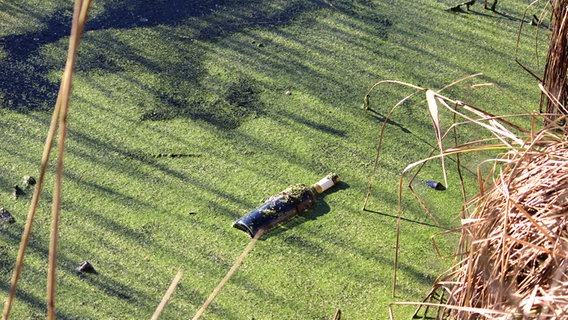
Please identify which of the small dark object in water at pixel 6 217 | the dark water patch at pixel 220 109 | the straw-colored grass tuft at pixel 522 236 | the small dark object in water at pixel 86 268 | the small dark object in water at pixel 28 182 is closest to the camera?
the straw-colored grass tuft at pixel 522 236

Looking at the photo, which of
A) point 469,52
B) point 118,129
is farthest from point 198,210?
point 469,52

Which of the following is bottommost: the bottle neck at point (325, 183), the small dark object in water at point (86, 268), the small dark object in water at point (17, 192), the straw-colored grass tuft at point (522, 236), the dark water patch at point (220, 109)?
the small dark object in water at point (86, 268)

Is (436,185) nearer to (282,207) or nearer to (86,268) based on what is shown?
(282,207)

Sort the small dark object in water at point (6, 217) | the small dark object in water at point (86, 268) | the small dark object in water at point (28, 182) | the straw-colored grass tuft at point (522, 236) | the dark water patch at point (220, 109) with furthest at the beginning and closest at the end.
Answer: the dark water patch at point (220, 109) < the small dark object in water at point (28, 182) < the small dark object in water at point (6, 217) < the small dark object in water at point (86, 268) < the straw-colored grass tuft at point (522, 236)

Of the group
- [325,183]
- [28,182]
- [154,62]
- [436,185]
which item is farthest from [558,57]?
[28,182]

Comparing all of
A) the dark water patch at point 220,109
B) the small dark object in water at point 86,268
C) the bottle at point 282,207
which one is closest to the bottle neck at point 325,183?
the bottle at point 282,207

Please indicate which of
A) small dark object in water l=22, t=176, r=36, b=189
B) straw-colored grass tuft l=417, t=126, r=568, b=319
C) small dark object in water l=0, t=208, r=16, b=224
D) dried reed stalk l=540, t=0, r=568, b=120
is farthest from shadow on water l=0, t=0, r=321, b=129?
straw-colored grass tuft l=417, t=126, r=568, b=319

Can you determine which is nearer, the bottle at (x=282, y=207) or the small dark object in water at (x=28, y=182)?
the bottle at (x=282, y=207)

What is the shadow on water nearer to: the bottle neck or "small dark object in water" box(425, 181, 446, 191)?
the bottle neck

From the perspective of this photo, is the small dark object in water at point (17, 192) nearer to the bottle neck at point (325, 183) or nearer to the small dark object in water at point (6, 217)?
the small dark object in water at point (6, 217)
